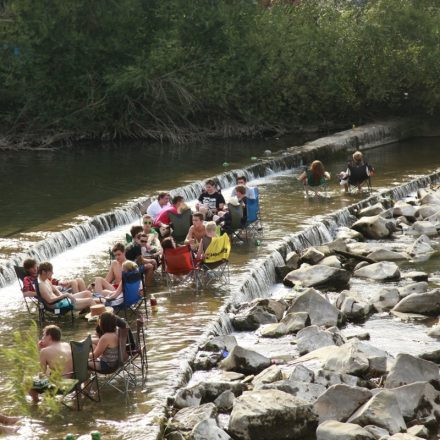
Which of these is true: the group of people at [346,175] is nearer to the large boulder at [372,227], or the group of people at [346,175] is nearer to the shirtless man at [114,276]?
the large boulder at [372,227]

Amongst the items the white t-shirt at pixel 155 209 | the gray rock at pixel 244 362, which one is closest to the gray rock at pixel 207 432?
the gray rock at pixel 244 362

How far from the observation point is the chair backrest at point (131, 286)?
12.8m

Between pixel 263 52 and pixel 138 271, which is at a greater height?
pixel 263 52

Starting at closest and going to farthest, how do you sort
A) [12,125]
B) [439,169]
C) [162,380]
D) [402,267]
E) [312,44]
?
[162,380]
[402,267]
[439,169]
[12,125]
[312,44]

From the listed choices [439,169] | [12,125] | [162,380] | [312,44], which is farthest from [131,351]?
[312,44]

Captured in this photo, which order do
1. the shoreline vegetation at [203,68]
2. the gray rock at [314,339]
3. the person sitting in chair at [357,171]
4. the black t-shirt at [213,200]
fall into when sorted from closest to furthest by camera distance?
the gray rock at [314,339] → the black t-shirt at [213,200] → the person sitting in chair at [357,171] → the shoreline vegetation at [203,68]

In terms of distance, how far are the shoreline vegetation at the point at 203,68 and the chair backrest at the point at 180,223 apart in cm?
1587

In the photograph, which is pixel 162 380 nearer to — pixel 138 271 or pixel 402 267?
pixel 138 271

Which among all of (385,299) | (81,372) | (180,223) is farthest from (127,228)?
(81,372)

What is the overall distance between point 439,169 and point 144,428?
1942cm

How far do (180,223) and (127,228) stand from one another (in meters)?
3.37

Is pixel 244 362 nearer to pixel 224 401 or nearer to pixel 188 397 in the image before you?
pixel 224 401

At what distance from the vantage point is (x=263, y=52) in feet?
115

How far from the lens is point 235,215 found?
1756cm
